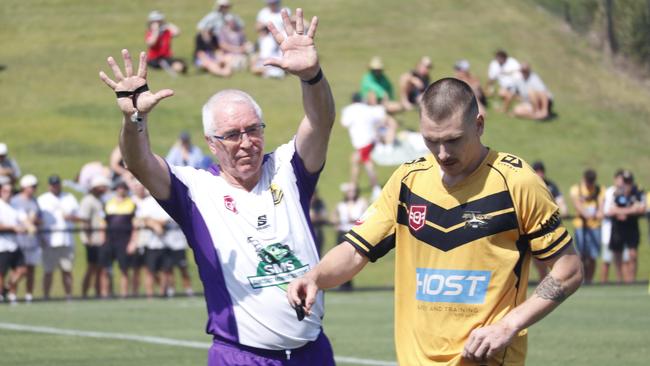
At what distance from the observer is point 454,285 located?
4.88 metres

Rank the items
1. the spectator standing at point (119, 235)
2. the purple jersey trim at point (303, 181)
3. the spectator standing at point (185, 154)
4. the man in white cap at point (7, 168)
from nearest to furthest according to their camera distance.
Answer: the purple jersey trim at point (303, 181)
the spectator standing at point (119, 235)
the man in white cap at point (7, 168)
the spectator standing at point (185, 154)

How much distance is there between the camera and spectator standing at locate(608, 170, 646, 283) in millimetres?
20594

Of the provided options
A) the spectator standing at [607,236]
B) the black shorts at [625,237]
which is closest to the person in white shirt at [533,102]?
the spectator standing at [607,236]

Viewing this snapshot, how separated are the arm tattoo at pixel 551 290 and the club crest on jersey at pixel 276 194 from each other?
5.38 ft

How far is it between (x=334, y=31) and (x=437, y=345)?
3241 centimetres

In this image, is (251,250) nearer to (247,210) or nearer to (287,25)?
(247,210)

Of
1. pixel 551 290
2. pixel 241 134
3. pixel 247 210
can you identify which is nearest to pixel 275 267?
pixel 247 210

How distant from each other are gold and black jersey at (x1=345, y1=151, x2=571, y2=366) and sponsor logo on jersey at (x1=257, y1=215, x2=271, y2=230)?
42.1 inches

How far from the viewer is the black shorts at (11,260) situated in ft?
58.9

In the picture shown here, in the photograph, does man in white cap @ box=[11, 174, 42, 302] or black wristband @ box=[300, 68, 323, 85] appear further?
man in white cap @ box=[11, 174, 42, 302]

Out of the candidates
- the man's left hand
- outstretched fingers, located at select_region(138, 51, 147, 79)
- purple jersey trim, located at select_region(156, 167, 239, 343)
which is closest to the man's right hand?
the man's left hand

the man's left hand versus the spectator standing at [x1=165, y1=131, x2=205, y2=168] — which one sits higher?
the man's left hand

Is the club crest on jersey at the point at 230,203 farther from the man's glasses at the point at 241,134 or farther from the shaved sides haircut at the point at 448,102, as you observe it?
the shaved sides haircut at the point at 448,102

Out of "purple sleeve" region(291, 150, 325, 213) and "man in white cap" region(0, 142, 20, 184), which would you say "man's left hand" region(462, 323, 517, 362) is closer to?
"purple sleeve" region(291, 150, 325, 213)
